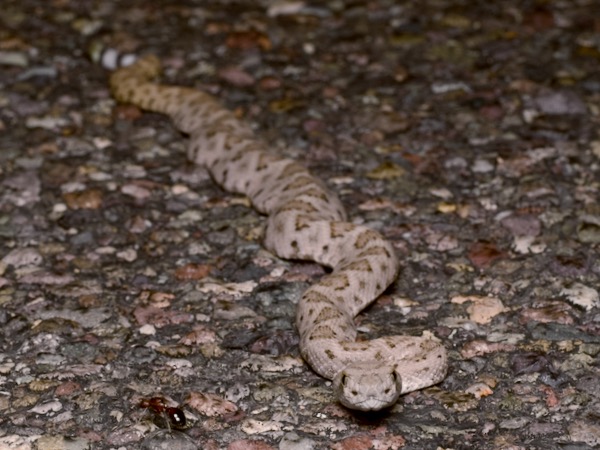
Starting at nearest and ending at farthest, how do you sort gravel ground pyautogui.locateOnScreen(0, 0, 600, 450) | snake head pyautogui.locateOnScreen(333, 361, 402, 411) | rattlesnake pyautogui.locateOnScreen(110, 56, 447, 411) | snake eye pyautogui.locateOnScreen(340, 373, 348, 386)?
snake head pyautogui.locateOnScreen(333, 361, 402, 411), snake eye pyautogui.locateOnScreen(340, 373, 348, 386), gravel ground pyautogui.locateOnScreen(0, 0, 600, 450), rattlesnake pyautogui.locateOnScreen(110, 56, 447, 411)

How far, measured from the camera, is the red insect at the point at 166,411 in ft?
21.0

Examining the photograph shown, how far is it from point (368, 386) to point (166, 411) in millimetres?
1187

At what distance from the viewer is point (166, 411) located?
6.46 meters

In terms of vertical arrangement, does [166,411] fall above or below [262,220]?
above

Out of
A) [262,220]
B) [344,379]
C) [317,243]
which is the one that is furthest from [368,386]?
[262,220]

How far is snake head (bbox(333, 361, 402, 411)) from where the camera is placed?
6254 mm

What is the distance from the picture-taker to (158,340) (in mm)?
7348

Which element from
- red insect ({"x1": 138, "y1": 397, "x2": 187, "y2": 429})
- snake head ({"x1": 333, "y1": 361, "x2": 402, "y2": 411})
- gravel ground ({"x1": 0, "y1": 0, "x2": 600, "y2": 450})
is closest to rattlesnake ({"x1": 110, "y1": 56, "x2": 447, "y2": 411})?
snake head ({"x1": 333, "y1": 361, "x2": 402, "y2": 411})

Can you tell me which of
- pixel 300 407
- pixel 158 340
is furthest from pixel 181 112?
pixel 300 407

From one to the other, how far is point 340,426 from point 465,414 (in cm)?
75

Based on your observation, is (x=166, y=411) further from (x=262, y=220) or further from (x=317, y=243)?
(x=262, y=220)

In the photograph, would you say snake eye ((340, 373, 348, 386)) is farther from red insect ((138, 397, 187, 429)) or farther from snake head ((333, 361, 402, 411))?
red insect ((138, 397, 187, 429))

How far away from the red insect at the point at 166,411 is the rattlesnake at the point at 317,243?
92 centimetres

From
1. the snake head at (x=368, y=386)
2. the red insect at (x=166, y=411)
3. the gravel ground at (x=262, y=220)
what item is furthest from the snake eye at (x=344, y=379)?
the red insect at (x=166, y=411)
